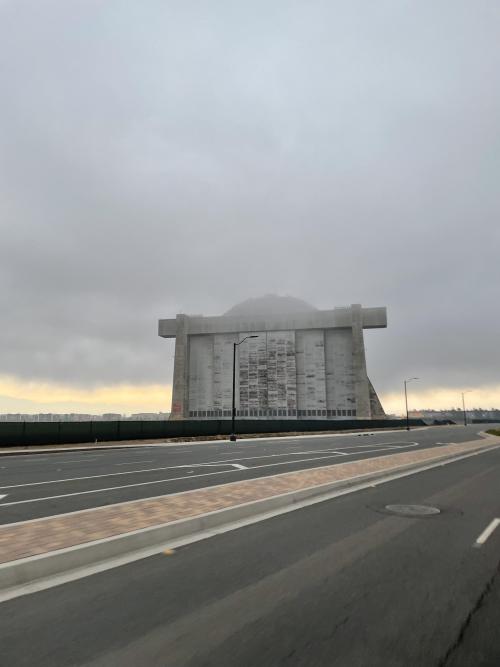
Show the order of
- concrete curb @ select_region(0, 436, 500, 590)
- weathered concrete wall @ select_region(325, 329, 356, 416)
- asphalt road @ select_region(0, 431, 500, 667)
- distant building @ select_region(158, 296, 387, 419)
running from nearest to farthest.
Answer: asphalt road @ select_region(0, 431, 500, 667), concrete curb @ select_region(0, 436, 500, 590), weathered concrete wall @ select_region(325, 329, 356, 416), distant building @ select_region(158, 296, 387, 419)

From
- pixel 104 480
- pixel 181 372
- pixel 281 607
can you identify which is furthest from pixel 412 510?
pixel 181 372

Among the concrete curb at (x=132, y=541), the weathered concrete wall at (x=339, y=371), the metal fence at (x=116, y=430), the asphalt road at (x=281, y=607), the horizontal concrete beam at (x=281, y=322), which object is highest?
the horizontal concrete beam at (x=281, y=322)

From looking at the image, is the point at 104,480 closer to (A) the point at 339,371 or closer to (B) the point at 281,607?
(B) the point at 281,607

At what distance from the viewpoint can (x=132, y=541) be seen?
22.1 ft

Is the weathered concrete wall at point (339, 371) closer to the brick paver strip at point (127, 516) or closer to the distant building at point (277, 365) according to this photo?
the distant building at point (277, 365)

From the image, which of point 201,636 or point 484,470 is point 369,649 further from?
point 484,470

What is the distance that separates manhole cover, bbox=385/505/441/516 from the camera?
950cm

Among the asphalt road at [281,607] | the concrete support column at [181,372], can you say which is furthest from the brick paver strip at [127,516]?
the concrete support column at [181,372]

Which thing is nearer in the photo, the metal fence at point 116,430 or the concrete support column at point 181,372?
the metal fence at point 116,430

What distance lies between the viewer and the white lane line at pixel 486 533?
7.46 metres

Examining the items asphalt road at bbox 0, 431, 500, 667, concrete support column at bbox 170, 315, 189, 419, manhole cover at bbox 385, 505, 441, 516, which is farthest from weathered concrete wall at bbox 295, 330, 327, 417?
asphalt road at bbox 0, 431, 500, 667

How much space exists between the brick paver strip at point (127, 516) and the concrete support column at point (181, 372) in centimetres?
8965

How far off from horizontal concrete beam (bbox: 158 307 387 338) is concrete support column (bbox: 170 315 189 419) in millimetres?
1577

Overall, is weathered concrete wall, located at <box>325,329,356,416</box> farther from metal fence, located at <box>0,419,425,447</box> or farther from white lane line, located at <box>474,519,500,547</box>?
white lane line, located at <box>474,519,500,547</box>
